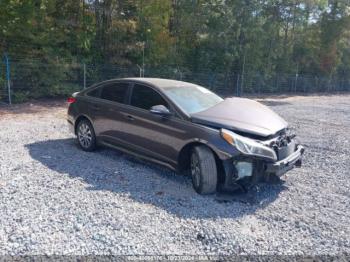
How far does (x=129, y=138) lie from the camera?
5.09 metres

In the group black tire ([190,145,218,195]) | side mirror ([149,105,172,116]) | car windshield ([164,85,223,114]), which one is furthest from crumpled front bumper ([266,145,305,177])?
side mirror ([149,105,172,116])

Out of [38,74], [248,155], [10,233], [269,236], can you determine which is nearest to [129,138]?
[248,155]

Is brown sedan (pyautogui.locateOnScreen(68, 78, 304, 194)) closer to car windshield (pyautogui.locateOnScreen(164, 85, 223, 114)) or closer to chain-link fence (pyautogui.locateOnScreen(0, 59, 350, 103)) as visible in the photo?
car windshield (pyautogui.locateOnScreen(164, 85, 223, 114))

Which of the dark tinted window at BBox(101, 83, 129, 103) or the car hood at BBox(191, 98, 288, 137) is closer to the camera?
the car hood at BBox(191, 98, 288, 137)

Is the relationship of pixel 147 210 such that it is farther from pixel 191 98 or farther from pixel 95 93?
pixel 95 93

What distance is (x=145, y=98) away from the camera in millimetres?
4969

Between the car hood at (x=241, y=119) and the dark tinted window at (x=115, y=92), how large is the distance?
1547 mm

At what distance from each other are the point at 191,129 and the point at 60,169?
2.19m

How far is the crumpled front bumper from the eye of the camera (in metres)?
3.95

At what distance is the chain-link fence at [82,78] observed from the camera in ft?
38.4

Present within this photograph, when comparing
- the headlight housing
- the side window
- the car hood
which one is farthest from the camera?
the side window

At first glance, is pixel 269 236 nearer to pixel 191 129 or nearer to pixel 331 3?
pixel 191 129

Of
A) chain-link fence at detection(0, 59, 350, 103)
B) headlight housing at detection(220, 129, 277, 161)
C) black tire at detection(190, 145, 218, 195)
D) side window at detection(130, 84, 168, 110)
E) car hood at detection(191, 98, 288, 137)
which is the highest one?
chain-link fence at detection(0, 59, 350, 103)

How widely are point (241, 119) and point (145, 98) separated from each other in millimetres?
1587
